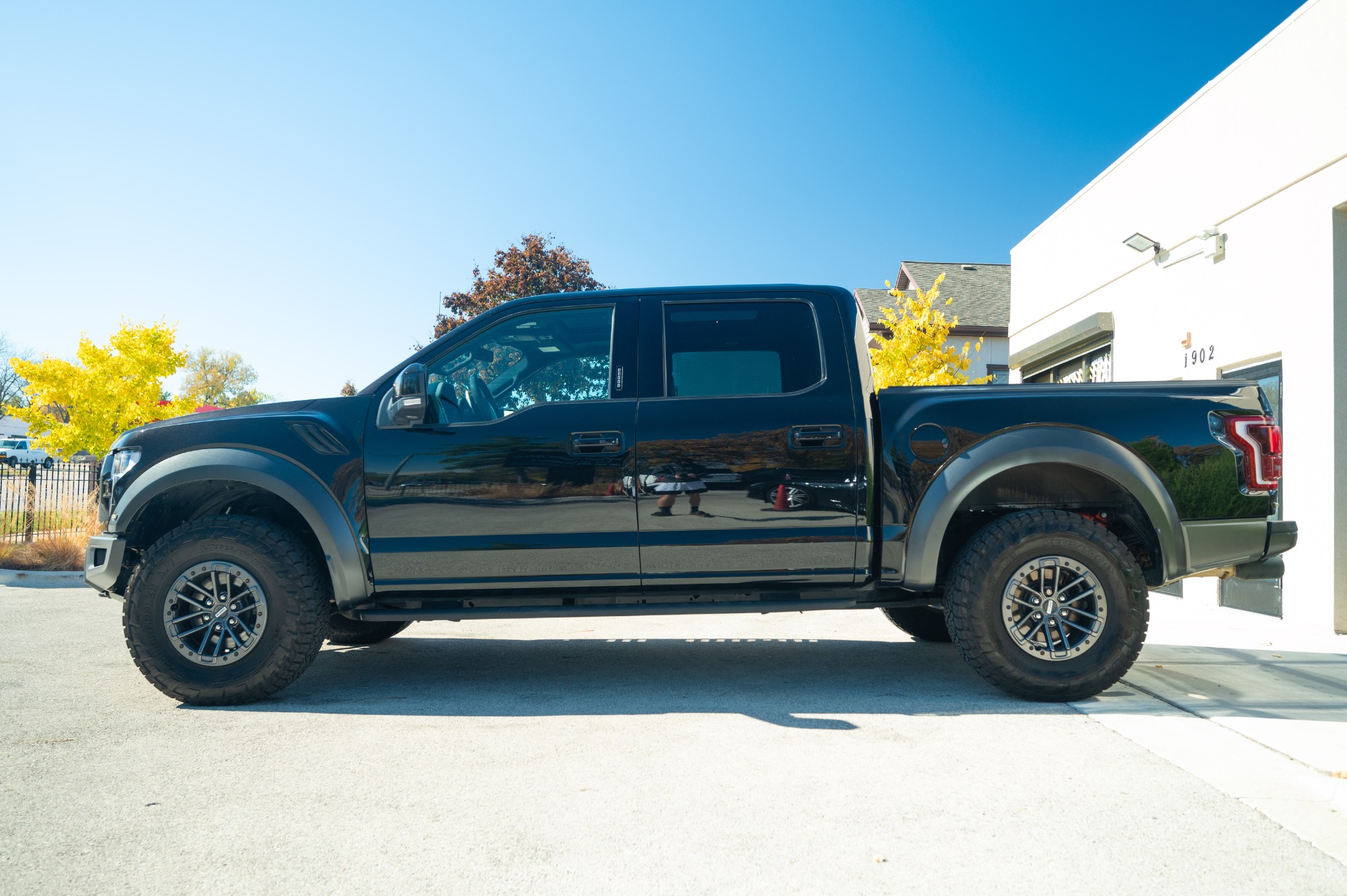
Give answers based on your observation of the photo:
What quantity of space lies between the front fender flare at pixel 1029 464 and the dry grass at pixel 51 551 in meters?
10.3

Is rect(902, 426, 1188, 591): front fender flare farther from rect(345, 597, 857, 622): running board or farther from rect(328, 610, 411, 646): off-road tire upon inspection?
rect(328, 610, 411, 646): off-road tire

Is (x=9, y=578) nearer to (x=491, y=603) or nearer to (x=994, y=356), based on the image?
(x=491, y=603)

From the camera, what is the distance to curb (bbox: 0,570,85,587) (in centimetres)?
1011

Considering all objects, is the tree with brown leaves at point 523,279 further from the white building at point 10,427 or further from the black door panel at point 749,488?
the white building at point 10,427

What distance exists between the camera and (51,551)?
11125 mm

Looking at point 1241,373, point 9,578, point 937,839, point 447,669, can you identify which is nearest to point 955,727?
point 937,839

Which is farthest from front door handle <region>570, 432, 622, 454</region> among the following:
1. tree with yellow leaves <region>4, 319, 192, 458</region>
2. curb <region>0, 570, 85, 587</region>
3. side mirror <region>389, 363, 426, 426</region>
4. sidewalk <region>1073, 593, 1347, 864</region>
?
tree with yellow leaves <region>4, 319, 192, 458</region>

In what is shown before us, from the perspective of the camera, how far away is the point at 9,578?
1034 cm

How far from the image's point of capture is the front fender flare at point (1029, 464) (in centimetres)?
447

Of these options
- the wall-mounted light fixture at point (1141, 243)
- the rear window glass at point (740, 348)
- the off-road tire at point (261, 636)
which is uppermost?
the wall-mounted light fixture at point (1141, 243)

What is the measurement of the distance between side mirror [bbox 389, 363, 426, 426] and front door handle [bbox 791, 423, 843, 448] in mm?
1894

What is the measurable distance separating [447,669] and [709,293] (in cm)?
279

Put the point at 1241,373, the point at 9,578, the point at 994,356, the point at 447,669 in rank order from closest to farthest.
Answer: the point at 447,669, the point at 1241,373, the point at 9,578, the point at 994,356

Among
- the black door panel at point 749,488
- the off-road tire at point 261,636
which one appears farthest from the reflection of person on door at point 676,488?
the off-road tire at point 261,636
